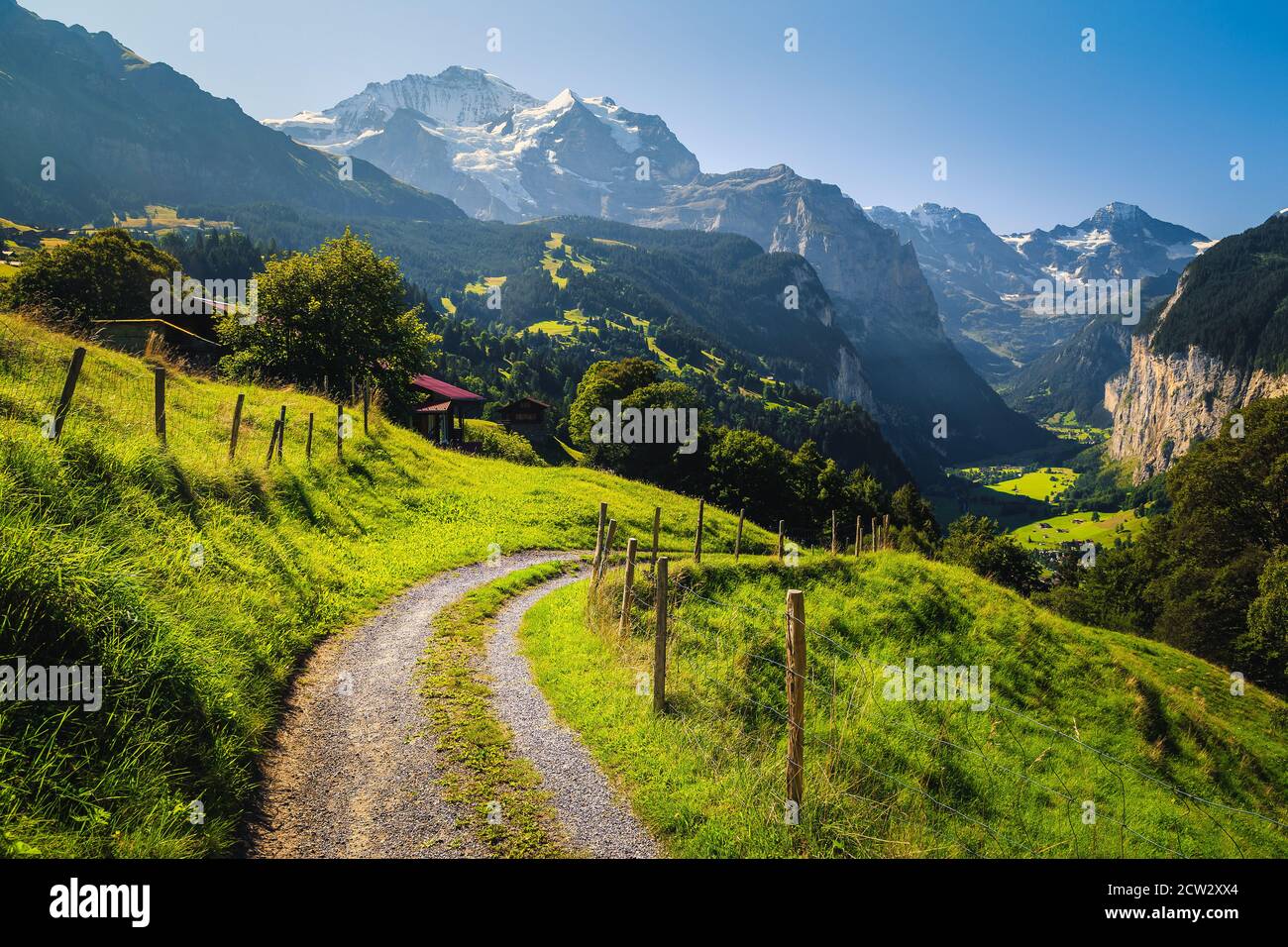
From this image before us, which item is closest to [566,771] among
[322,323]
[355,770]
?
[355,770]

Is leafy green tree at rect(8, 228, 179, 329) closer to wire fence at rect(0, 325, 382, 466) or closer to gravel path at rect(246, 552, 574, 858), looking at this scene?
wire fence at rect(0, 325, 382, 466)

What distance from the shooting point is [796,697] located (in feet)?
26.2

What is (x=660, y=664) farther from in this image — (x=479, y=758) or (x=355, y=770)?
(x=355, y=770)

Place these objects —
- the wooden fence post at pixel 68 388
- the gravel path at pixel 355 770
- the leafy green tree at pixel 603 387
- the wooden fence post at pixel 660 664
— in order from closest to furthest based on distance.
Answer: the gravel path at pixel 355 770, the wooden fence post at pixel 660 664, the wooden fence post at pixel 68 388, the leafy green tree at pixel 603 387

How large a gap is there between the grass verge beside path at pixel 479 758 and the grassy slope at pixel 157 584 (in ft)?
8.15

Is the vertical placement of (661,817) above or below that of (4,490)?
below

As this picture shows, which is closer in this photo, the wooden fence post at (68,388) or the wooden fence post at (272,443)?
the wooden fence post at (68,388)

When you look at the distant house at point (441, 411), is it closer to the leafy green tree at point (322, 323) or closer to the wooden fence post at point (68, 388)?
the leafy green tree at point (322, 323)

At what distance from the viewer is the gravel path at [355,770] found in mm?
7137

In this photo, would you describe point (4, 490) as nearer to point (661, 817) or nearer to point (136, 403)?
point (661, 817)

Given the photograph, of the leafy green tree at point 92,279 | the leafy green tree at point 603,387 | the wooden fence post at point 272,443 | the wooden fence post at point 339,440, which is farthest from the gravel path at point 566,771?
the leafy green tree at point 603,387

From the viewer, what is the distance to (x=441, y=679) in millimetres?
12031
